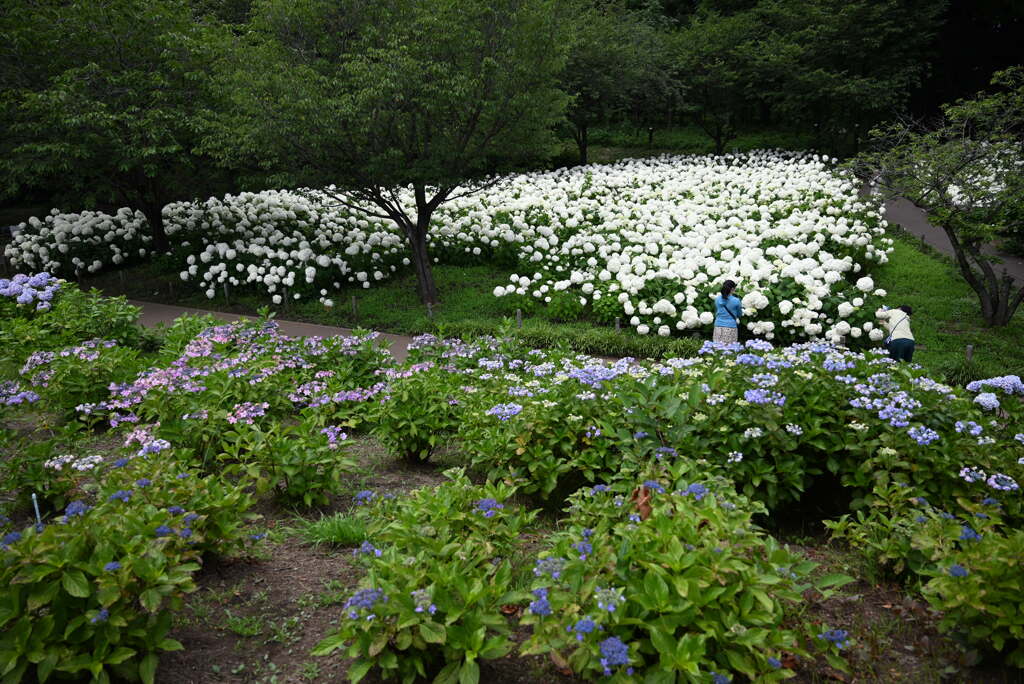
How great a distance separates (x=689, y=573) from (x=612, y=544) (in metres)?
0.45

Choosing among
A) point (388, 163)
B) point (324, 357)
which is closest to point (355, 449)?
point (324, 357)

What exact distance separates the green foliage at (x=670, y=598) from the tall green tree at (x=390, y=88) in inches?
401

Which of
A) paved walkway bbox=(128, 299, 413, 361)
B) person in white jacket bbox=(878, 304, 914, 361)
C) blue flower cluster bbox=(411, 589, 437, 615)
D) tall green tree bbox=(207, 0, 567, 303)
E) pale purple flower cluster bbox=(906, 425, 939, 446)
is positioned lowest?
paved walkway bbox=(128, 299, 413, 361)

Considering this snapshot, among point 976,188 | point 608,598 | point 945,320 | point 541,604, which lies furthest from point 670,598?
point 976,188

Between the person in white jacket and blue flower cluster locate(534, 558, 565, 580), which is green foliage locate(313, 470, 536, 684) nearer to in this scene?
blue flower cluster locate(534, 558, 565, 580)

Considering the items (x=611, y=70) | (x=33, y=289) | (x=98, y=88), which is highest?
(x=611, y=70)

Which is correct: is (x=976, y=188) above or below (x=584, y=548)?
above

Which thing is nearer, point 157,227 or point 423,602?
point 423,602

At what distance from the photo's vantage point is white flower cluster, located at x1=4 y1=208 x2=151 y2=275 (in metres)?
17.8

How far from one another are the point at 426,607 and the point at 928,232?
20.7 m

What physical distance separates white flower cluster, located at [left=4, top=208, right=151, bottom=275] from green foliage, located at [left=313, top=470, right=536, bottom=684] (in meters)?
17.0

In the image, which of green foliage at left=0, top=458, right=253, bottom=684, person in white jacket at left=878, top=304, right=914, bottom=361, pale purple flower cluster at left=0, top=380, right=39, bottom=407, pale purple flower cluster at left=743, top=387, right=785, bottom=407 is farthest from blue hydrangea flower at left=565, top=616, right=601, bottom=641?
person in white jacket at left=878, top=304, right=914, bottom=361

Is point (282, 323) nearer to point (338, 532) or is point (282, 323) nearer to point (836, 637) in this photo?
point (338, 532)

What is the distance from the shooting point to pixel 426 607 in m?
2.93
